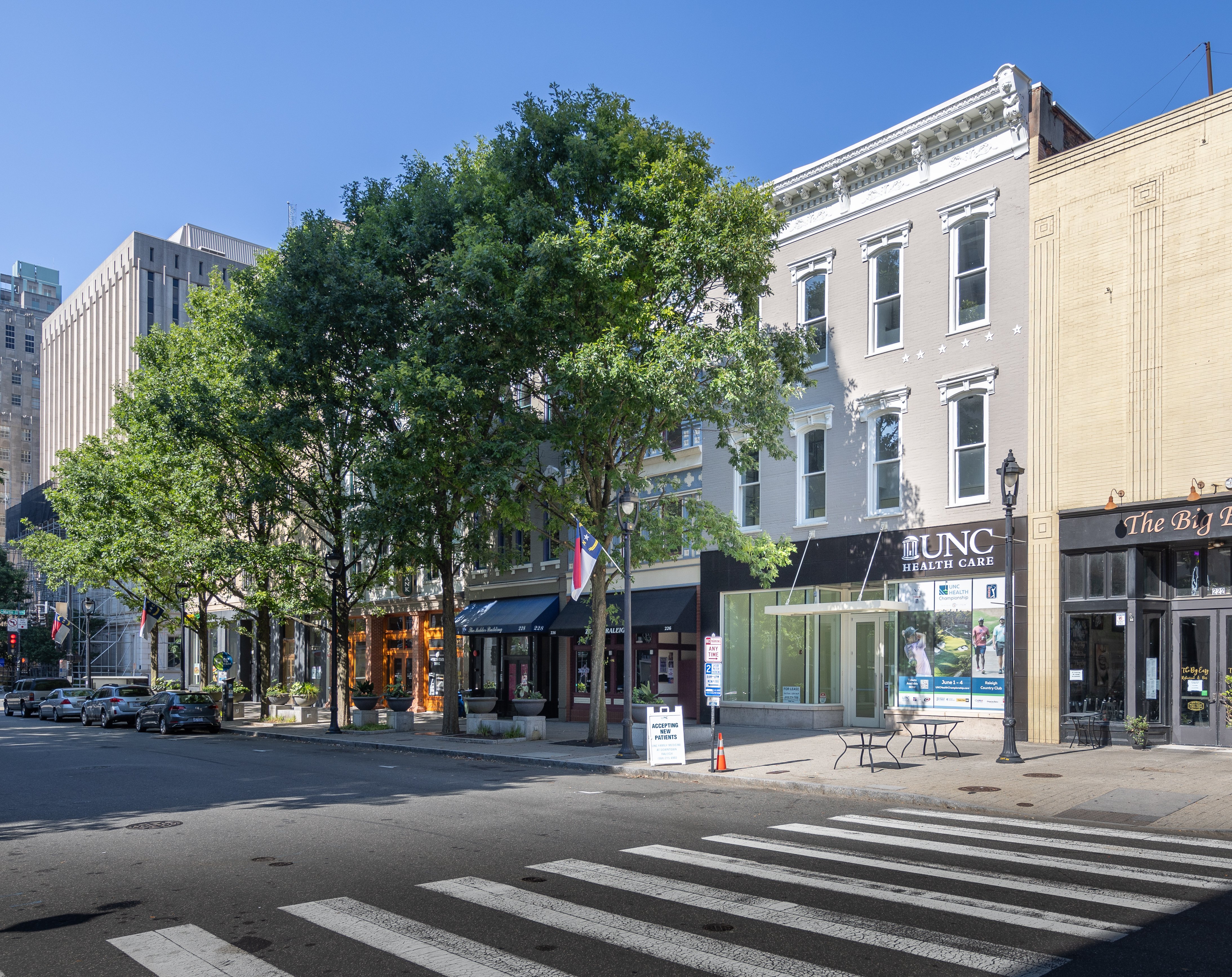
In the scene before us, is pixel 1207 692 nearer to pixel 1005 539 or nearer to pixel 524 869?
pixel 1005 539

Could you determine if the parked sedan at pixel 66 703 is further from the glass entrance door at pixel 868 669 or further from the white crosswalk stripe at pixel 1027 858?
the white crosswalk stripe at pixel 1027 858

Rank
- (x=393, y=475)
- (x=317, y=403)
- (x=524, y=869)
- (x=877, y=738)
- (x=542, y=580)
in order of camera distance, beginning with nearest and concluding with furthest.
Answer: (x=524, y=869)
(x=877, y=738)
(x=393, y=475)
(x=317, y=403)
(x=542, y=580)

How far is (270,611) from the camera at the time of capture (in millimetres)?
37344

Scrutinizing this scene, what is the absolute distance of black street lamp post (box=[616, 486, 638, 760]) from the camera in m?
19.7

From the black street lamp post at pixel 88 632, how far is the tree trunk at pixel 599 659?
3181 centimetres

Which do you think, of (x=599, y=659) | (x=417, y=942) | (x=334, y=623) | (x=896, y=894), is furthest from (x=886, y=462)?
(x=417, y=942)

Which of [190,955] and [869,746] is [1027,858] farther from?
[190,955]

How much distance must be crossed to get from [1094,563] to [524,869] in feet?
48.7

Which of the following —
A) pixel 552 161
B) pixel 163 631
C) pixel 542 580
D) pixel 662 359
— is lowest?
pixel 163 631

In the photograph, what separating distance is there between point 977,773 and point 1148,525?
21.2 feet

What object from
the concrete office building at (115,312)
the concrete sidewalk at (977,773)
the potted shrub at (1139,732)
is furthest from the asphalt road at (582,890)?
the concrete office building at (115,312)

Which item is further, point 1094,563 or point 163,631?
point 163,631

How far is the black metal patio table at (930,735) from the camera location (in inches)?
723

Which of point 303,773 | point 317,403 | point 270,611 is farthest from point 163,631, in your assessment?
point 303,773
